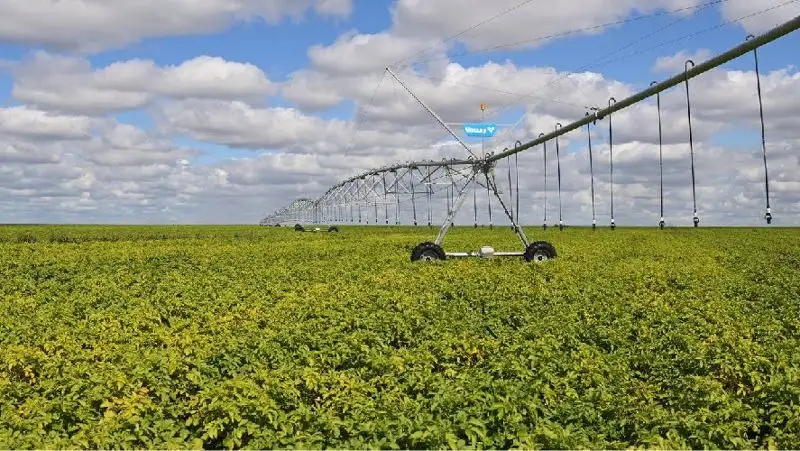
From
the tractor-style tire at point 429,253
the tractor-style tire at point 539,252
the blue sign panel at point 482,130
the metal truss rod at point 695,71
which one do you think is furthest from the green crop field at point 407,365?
the blue sign panel at point 482,130

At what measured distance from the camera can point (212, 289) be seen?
2169 centimetres

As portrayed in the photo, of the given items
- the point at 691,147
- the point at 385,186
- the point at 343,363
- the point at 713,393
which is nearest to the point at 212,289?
the point at 343,363

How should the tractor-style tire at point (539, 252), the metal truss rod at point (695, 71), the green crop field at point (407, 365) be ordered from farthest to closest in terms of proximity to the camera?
the tractor-style tire at point (539, 252), the metal truss rod at point (695, 71), the green crop field at point (407, 365)

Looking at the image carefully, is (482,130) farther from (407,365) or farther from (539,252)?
(407,365)

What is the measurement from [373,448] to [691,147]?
49.9 feet

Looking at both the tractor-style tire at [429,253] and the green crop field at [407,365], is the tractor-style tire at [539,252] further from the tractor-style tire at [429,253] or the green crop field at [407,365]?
the green crop field at [407,365]

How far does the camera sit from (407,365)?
1112 cm

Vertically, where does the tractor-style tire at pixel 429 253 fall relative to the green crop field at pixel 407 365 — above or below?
above

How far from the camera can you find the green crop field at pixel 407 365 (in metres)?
8.64

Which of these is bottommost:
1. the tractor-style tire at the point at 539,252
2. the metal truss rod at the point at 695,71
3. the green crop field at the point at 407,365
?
the green crop field at the point at 407,365

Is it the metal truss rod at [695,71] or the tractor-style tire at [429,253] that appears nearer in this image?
the metal truss rod at [695,71]

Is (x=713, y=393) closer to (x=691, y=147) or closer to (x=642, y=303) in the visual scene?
(x=642, y=303)

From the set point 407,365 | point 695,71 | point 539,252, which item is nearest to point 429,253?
point 539,252

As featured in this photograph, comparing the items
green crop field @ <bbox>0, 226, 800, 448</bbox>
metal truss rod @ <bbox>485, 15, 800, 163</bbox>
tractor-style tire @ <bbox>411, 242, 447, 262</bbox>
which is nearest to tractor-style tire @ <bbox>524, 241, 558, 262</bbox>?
tractor-style tire @ <bbox>411, 242, 447, 262</bbox>
